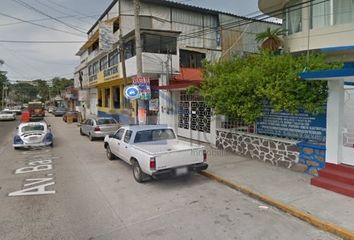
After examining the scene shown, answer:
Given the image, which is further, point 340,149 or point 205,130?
point 205,130

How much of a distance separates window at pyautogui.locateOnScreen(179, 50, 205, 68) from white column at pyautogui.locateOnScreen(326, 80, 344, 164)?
14.9 m

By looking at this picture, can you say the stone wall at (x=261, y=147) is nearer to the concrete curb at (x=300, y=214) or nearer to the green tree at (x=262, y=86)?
the green tree at (x=262, y=86)

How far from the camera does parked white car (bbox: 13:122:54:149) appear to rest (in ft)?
40.8

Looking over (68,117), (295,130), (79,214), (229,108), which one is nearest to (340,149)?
(295,130)

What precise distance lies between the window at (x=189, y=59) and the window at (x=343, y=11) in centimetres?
1106

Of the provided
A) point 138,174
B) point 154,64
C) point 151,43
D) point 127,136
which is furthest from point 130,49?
point 138,174

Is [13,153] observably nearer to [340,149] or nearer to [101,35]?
[101,35]

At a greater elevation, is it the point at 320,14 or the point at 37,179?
the point at 320,14

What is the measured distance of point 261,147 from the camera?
8.91 meters

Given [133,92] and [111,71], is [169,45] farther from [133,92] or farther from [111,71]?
[133,92]

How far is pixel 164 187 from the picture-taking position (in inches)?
274

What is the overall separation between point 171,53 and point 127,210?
48.7ft

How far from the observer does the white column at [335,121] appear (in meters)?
6.57

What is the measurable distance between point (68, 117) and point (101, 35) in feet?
53.4
